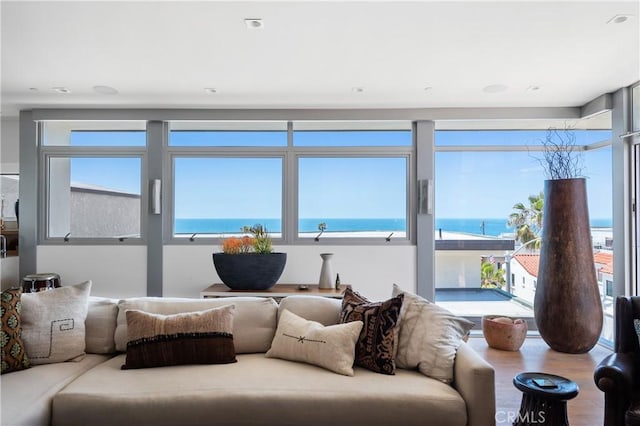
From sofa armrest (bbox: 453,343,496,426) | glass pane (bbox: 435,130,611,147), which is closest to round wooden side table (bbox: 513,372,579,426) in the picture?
sofa armrest (bbox: 453,343,496,426)

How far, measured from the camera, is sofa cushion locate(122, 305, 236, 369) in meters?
2.35

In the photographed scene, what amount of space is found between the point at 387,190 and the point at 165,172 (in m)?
2.68

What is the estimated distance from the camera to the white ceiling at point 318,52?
267cm

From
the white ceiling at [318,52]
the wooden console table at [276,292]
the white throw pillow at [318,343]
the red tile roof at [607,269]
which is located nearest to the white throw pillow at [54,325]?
the white throw pillow at [318,343]

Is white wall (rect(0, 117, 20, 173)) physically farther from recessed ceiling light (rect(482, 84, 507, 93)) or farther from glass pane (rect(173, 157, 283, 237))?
recessed ceiling light (rect(482, 84, 507, 93))

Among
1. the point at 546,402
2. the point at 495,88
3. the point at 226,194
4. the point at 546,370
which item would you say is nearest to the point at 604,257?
the point at 546,370

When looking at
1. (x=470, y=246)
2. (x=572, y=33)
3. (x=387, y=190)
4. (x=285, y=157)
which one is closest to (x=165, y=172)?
(x=285, y=157)

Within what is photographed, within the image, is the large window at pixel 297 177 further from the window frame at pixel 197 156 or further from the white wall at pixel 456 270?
the white wall at pixel 456 270

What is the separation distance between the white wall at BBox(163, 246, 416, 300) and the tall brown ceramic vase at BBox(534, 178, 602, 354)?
4.66ft

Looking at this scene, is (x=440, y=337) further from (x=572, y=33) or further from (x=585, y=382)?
(x=572, y=33)

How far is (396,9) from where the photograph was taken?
2.63 m

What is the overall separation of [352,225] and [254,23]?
284 cm

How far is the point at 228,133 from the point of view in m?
5.09

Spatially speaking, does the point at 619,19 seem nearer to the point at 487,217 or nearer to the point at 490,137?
the point at 490,137
